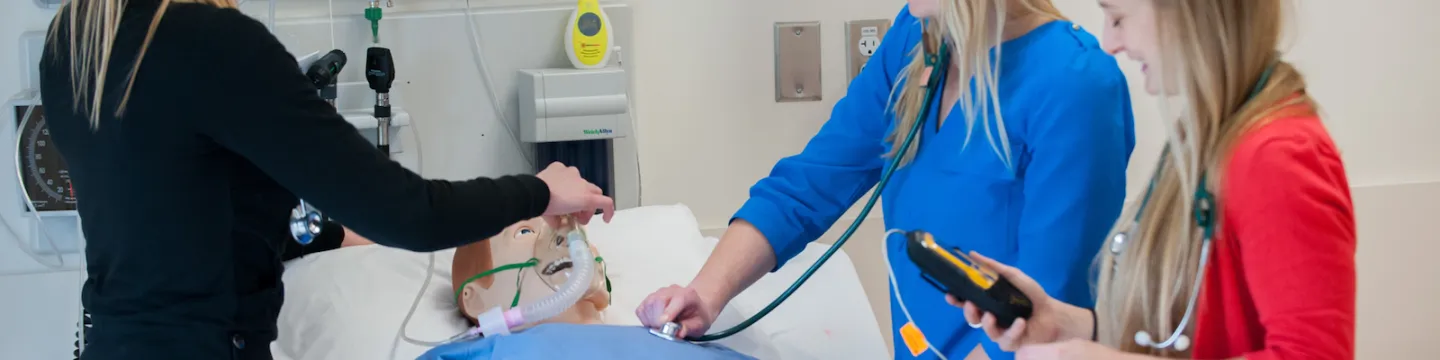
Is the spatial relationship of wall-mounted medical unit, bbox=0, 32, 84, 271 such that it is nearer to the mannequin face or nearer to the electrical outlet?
the mannequin face

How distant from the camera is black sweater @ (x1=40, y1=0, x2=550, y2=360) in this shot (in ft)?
3.23

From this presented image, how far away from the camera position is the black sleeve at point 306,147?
0.98m

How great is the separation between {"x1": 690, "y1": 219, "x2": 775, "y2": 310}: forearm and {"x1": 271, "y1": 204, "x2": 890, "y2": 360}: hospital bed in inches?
5.5

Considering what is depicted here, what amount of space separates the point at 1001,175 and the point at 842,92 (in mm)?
935

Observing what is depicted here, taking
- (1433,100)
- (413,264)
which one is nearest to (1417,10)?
(1433,100)

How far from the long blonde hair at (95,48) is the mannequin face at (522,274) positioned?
0.63 meters

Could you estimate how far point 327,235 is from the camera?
1.75 m

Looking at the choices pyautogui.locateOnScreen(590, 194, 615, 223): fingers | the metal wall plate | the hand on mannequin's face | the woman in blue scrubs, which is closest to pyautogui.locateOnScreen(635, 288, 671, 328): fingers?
the woman in blue scrubs

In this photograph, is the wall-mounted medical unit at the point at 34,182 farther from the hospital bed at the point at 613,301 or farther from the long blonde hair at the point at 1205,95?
the long blonde hair at the point at 1205,95

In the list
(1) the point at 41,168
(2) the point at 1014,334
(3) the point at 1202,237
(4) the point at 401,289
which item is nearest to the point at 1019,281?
(2) the point at 1014,334

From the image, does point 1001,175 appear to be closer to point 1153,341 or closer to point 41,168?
point 1153,341

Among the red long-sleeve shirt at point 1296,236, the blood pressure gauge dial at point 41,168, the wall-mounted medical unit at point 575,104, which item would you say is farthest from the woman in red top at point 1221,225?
the blood pressure gauge dial at point 41,168

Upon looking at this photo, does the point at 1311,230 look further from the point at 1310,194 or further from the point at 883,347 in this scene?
the point at 883,347

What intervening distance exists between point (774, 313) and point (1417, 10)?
5.28 ft
